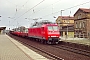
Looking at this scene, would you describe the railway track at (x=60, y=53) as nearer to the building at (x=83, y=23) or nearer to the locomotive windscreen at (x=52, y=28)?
the locomotive windscreen at (x=52, y=28)

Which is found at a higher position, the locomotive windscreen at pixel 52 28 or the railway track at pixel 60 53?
the locomotive windscreen at pixel 52 28

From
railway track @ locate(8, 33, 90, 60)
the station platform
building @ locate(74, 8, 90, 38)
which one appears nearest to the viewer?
the station platform

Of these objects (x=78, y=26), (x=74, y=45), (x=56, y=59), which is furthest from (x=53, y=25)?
(x=78, y=26)

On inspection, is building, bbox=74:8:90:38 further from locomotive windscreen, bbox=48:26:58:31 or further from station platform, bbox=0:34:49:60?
station platform, bbox=0:34:49:60

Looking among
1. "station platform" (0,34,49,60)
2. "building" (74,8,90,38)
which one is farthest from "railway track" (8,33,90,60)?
"building" (74,8,90,38)

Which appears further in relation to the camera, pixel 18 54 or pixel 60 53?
pixel 60 53

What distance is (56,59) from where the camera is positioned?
1575 cm

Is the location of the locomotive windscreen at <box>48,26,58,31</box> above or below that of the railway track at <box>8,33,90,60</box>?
above

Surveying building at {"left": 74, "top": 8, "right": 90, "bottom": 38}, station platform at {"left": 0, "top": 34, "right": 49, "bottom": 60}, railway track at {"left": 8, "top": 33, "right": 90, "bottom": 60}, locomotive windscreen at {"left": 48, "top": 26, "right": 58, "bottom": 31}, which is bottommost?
railway track at {"left": 8, "top": 33, "right": 90, "bottom": 60}

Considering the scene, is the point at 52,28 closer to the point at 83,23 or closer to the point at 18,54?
the point at 18,54

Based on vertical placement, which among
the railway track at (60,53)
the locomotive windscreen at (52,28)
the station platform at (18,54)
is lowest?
the railway track at (60,53)

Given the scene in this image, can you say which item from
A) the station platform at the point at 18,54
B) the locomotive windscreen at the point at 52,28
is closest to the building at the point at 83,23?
the locomotive windscreen at the point at 52,28

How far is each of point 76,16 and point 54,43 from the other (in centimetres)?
4848

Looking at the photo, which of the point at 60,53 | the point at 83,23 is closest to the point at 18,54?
the point at 60,53
